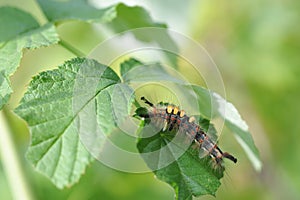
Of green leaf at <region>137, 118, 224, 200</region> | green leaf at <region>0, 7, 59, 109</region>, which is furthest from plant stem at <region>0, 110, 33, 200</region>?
green leaf at <region>137, 118, 224, 200</region>

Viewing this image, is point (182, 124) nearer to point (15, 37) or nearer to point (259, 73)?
point (15, 37)

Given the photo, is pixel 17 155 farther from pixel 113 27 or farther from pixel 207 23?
pixel 207 23

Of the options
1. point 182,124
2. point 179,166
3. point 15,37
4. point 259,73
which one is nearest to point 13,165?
point 15,37

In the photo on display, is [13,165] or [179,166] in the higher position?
[13,165]

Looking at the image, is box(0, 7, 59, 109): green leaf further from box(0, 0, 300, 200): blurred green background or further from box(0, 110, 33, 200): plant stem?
box(0, 0, 300, 200): blurred green background

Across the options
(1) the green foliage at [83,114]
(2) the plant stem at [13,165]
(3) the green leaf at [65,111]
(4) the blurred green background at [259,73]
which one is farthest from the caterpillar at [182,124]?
(4) the blurred green background at [259,73]

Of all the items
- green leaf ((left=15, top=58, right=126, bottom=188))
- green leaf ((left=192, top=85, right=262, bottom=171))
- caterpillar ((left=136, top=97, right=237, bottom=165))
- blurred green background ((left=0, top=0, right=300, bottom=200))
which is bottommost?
green leaf ((left=15, top=58, right=126, bottom=188))
